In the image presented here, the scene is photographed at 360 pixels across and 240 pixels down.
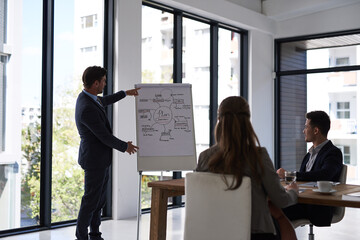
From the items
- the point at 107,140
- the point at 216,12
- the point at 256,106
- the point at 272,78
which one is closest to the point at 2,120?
the point at 107,140

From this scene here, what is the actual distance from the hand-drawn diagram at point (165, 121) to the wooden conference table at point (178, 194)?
42.0 inches

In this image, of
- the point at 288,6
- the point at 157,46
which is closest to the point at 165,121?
the point at 157,46

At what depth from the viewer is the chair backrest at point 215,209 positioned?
2330 millimetres

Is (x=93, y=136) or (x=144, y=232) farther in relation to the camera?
(x=144, y=232)

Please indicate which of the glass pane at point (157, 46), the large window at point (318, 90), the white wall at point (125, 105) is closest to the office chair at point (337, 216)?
the white wall at point (125, 105)

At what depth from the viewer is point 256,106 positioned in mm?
8266

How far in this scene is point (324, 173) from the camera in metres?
3.32

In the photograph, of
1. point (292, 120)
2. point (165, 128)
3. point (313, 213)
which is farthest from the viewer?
point (292, 120)

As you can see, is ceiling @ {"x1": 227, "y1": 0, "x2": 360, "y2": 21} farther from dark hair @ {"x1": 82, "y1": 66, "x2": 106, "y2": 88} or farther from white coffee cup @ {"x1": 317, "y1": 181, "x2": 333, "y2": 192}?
white coffee cup @ {"x1": 317, "y1": 181, "x2": 333, "y2": 192}

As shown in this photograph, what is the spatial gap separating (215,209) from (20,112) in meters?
3.17

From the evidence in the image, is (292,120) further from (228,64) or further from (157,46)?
(157,46)

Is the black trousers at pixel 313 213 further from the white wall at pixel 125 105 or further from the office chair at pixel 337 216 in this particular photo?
the white wall at pixel 125 105

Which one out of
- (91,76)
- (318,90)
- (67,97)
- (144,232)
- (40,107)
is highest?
(318,90)

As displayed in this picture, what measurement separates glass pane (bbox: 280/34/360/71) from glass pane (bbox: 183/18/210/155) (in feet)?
6.21
